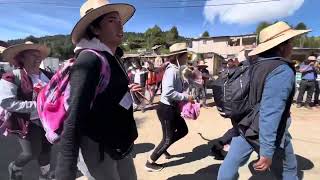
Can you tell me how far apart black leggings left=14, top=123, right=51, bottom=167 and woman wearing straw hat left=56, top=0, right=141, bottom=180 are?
2.06m

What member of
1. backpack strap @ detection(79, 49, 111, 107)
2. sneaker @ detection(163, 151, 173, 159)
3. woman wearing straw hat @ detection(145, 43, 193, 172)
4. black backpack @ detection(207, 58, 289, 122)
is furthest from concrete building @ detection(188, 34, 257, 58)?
backpack strap @ detection(79, 49, 111, 107)

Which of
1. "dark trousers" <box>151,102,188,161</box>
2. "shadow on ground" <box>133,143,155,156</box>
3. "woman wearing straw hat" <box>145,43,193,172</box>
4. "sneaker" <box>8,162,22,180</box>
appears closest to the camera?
"sneaker" <box>8,162,22,180</box>

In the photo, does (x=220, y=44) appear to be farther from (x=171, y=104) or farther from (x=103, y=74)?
(x=103, y=74)

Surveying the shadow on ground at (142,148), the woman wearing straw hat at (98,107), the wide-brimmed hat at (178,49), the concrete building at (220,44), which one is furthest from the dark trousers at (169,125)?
the concrete building at (220,44)

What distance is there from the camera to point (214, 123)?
899 centimetres

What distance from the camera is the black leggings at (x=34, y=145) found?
4.40 metres

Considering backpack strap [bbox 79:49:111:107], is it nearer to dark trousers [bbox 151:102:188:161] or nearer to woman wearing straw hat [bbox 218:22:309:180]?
woman wearing straw hat [bbox 218:22:309:180]

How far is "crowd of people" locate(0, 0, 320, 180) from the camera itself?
2221 millimetres

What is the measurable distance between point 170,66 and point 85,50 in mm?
3035

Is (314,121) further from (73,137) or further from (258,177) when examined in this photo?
(73,137)

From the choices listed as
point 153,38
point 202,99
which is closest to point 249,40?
point 153,38

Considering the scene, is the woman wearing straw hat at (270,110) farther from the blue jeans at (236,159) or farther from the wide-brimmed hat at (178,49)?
the wide-brimmed hat at (178,49)

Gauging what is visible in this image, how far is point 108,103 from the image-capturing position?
236 cm

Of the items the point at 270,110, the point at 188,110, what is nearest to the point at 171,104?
the point at 188,110
